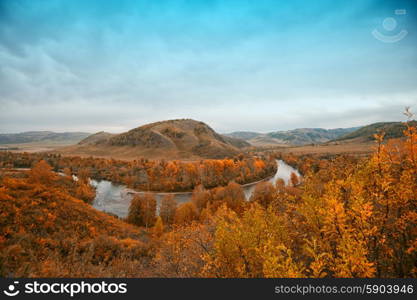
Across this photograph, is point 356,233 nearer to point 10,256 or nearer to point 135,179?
point 10,256

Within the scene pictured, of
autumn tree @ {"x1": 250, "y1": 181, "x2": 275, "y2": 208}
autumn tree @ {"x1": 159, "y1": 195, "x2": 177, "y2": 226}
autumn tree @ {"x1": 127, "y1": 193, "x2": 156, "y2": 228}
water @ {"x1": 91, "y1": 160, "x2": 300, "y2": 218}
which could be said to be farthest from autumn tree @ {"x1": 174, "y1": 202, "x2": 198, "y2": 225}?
water @ {"x1": 91, "y1": 160, "x2": 300, "y2": 218}

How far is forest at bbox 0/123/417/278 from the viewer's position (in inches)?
206

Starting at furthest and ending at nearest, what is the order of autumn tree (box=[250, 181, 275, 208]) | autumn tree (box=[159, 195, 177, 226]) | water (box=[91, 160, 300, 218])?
water (box=[91, 160, 300, 218]) < autumn tree (box=[250, 181, 275, 208]) < autumn tree (box=[159, 195, 177, 226])

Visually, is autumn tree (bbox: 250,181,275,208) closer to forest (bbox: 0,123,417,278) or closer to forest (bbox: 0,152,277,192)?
forest (bbox: 0,123,417,278)

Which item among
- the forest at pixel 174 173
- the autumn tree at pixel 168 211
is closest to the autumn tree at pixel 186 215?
the autumn tree at pixel 168 211

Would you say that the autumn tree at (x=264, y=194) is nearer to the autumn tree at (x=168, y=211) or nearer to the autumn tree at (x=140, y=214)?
the autumn tree at (x=168, y=211)

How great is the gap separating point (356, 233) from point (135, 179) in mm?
78647

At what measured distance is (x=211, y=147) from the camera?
192875 mm

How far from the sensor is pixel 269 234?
683cm

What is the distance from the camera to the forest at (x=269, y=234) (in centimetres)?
522

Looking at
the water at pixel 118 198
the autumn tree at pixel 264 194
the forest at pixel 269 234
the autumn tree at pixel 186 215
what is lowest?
the water at pixel 118 198

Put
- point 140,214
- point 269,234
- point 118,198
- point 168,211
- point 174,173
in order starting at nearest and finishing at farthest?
point 269,234 < point 168,211 < point 140,214 < point 118,198 < point 174,173

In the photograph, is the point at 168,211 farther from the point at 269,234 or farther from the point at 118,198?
the point at 269,234

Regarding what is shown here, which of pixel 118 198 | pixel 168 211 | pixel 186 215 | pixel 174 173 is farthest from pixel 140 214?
pixel 174 173
